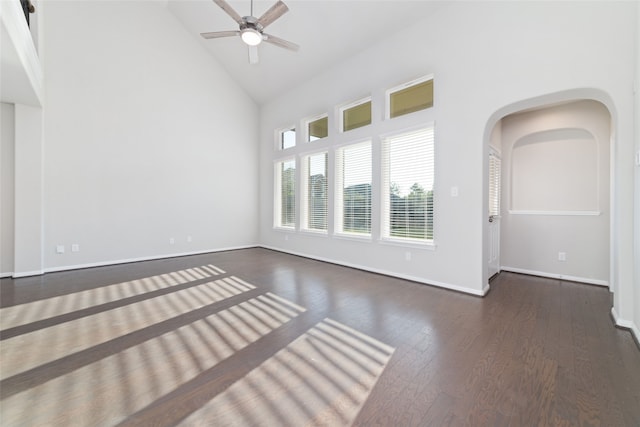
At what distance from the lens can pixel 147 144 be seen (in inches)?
215

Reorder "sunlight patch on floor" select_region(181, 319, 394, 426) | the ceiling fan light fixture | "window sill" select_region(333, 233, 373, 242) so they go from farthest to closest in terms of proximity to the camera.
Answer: "window sill" select_region(333, 233, 373, 242)
the ceiling fan light fixture
"sunlight patch on floor" select_region(181, 319, 394, 426)

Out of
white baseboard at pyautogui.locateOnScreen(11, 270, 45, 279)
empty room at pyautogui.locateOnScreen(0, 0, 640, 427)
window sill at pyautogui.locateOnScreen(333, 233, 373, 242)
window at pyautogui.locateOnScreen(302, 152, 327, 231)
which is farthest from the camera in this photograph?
window at pyautogui.locateOnScreen(302, 152, 327, 231)

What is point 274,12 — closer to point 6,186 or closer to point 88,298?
point 88,298

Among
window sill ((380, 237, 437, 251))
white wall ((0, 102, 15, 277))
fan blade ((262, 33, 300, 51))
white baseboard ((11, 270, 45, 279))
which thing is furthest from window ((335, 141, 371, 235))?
white wall ((0, 102, 15, 277))

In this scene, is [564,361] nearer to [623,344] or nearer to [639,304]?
[623,344]

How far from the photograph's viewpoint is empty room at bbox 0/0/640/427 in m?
1.71

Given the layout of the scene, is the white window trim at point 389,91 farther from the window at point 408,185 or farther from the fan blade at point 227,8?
the fan blade at point 227,8

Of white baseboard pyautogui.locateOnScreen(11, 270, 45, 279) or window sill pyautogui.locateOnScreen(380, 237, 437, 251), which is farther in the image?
white baseboard pyautogui.locateOnScreen(11, 270, 45, 279)

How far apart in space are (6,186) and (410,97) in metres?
6.54

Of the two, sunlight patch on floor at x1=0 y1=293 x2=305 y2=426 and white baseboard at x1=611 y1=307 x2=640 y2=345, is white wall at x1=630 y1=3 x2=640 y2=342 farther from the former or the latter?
sunlight patch on floor at x1=0 y1=293 x2=305 y2=426

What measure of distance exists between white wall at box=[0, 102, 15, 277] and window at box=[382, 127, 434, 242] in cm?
598

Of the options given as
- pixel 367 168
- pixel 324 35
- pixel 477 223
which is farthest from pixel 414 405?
pixel 324 35

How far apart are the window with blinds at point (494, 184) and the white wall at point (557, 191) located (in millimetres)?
247

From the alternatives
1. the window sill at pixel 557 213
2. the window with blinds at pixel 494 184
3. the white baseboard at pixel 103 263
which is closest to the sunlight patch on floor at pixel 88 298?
the white baseboard at pixel 103 263
